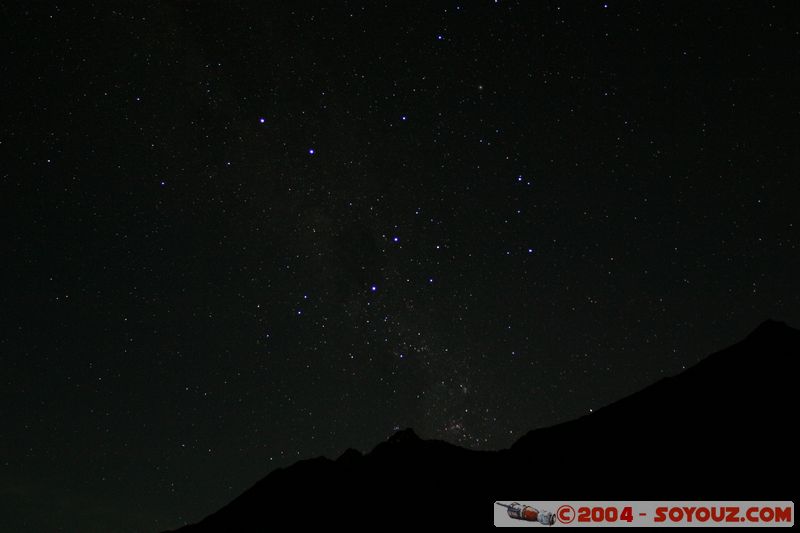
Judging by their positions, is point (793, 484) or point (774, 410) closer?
point (793, 484)

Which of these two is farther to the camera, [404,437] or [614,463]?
[404,437]

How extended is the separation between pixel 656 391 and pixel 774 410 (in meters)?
9.16

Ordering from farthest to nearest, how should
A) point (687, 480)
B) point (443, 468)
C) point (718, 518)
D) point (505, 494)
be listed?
point (443, 468) → point (505, 494) → point (687, 480) → point (718, 518)

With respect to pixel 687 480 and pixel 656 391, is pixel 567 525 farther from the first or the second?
pixel 656 391

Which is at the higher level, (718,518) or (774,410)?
(774,410)

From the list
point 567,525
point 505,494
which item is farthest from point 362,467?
point 567,525

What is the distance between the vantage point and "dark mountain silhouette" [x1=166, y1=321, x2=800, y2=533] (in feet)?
99.8

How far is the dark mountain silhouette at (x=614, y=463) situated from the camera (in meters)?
30.4

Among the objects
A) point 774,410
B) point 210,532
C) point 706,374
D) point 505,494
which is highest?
point 706,374

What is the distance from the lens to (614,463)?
35469 mm

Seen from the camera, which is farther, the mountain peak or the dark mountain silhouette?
the mountain peak

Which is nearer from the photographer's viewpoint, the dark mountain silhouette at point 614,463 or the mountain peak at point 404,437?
the dark mountain silhouette at point 614,463

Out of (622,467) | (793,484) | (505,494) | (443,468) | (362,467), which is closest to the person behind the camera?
(793,484)

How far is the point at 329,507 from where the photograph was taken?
49.8 m
